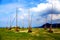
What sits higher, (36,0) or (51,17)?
(36,0)

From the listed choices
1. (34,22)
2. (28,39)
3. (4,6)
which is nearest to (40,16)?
(34,22)

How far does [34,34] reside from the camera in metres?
4.16

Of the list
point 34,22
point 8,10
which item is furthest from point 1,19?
point 34,22

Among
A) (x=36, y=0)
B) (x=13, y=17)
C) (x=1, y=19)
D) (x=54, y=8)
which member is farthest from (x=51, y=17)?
(x=1, y=19)

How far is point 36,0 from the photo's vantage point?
4.23m

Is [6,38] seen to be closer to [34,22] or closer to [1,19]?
[1,19]

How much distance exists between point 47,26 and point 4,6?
103 centimetres

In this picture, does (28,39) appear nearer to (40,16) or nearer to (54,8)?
(40,16)

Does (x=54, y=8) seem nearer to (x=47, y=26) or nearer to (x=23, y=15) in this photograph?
(x=47, y=26)

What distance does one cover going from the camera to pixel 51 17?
418 centimetres

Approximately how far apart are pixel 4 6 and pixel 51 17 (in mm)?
1048

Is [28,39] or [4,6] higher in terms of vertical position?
[4,6]

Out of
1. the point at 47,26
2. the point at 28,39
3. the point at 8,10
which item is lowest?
the point at 28,39

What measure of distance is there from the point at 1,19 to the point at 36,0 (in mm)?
862
